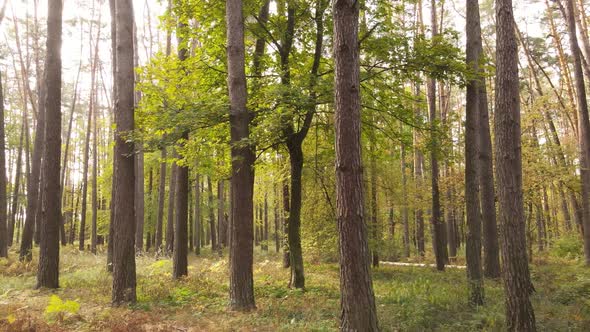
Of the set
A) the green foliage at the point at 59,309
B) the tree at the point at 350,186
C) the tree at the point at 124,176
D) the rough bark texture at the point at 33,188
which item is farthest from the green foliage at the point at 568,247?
the rough bark texture at the point at 33,188

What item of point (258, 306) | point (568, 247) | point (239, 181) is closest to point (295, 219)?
point (258, 306)

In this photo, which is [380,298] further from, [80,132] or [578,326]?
[80,132]

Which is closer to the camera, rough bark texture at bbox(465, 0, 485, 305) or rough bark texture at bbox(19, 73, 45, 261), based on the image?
rough bark texture at bbox(465, 0, 485, 305)

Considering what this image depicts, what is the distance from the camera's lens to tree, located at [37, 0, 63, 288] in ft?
33.8

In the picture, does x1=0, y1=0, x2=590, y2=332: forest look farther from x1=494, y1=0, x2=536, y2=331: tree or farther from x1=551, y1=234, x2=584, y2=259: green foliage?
x1=551, y1=234, x2=584, y2=259: green foliage

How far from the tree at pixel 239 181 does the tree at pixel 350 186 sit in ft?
10.4

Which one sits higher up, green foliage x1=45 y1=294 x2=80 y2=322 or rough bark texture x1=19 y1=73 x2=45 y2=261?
rough bark texture x1=19 y1=73 x2=45 y2=261

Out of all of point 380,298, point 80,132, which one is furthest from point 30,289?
point 80,132

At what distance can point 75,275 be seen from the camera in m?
12.6

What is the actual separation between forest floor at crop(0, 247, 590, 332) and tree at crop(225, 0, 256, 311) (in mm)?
576

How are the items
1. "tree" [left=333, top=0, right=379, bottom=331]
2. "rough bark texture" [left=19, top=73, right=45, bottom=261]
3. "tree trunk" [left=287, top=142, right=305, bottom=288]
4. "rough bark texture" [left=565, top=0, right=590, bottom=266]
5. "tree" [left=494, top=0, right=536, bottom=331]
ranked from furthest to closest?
"rough bark texture" [left=19, top=73, right=45, bottom=261]
"rough bark texture" [left=565, top=0, right=590, bottom=266]
"tree trunk" [left=287, top=142, right=305, bottom=288]
"tree" [left=494, top=0, right=536, bottom=331]
"tree" [left=333, top=0, right=379, bottom=331]

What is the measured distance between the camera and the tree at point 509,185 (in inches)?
236

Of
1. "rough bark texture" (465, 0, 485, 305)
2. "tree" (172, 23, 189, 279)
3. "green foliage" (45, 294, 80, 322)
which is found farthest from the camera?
"tree" (172, 23, 189, 279)

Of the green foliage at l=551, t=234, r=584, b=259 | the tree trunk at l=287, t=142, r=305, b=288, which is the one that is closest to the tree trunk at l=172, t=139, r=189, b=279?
the tree trunk at l=287, t=142, r=305, b=288
